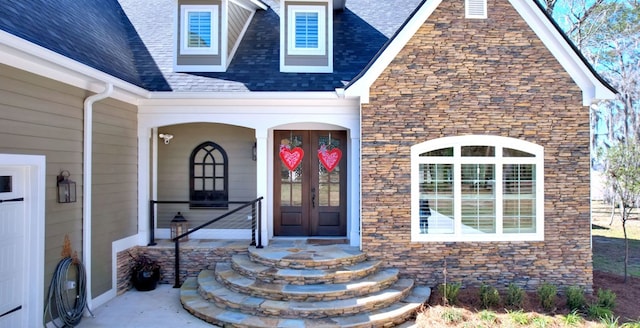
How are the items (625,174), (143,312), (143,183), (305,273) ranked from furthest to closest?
1. (625,174)
2. (143,183)
3. (305,273)
4. (143,312)

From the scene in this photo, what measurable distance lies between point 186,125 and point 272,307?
495 cm

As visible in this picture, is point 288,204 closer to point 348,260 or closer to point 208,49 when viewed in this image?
point 348,260

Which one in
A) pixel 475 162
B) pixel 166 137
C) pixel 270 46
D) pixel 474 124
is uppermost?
pixel 270 46

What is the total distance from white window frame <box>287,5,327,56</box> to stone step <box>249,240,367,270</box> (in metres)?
4.24

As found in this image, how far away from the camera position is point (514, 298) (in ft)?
21.0

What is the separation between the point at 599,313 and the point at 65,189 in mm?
8355

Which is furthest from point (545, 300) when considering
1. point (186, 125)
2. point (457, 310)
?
point (186, 125)

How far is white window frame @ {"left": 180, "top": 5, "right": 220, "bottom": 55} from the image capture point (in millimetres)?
8500

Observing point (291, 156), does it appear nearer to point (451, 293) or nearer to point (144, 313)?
point (144, 313)

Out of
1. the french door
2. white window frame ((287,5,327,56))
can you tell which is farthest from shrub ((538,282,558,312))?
white window frame ((287,5,327,56))

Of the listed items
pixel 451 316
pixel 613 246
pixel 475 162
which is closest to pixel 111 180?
pixel 451 316

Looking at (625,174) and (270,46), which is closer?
(625,174)

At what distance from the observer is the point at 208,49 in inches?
336

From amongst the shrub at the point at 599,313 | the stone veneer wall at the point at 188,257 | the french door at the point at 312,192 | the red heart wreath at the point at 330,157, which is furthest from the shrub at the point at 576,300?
the stone veneer wall at the point at 188,257
